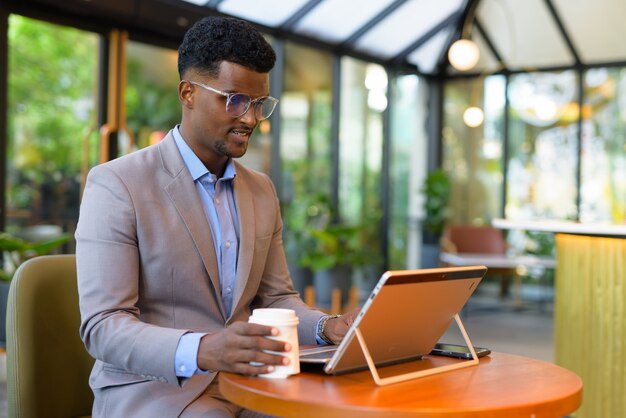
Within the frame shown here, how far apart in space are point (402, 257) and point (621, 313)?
6607 mm

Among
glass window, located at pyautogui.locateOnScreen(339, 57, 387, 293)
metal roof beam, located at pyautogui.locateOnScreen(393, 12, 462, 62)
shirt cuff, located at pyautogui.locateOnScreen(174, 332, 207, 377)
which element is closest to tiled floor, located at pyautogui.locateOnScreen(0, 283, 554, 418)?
glass window, located at pyautogui.locateOnScreen(339, 57, 387, 293)

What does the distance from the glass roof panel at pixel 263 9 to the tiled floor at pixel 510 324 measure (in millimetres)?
3296

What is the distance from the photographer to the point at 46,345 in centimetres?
226

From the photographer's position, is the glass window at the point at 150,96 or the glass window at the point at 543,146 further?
the glass window at the point at 543,146

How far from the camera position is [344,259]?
828cm

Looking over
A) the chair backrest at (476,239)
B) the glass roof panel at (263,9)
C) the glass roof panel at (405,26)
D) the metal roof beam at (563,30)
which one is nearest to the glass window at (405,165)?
the glass roof panel at (405,26)

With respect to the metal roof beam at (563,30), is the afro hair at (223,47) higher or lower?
lower

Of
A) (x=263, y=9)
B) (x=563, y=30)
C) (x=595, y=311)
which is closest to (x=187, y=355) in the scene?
(x=595, y=311)

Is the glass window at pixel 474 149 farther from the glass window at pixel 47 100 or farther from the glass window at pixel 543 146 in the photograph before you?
the glass window at pixel 47 100

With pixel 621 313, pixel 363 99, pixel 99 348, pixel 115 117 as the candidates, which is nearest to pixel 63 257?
pixel 99 348

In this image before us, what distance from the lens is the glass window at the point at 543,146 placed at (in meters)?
10.4

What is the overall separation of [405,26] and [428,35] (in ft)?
1.63

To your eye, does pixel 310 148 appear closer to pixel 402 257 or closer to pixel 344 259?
pixel 344 259

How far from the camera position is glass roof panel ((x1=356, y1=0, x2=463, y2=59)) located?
912cm
